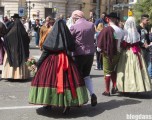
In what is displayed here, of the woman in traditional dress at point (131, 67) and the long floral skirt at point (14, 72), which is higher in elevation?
the woman in traditional dress at point (131, 67)

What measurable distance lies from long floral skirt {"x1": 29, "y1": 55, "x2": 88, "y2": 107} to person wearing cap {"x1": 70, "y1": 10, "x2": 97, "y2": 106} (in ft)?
1.50

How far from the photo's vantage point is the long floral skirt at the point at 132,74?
28.9 ft

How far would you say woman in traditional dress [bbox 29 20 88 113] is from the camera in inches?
281

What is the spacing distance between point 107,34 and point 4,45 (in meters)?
3.65

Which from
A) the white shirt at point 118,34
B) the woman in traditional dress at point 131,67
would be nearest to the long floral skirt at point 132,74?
the woman in traditional dress at point 131,67

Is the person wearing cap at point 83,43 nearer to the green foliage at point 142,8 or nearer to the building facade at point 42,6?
the green foliage at point 142,8

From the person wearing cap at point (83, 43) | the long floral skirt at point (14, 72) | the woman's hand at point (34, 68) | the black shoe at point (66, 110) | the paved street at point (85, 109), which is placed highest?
the person wearing cap at point (83, 43)

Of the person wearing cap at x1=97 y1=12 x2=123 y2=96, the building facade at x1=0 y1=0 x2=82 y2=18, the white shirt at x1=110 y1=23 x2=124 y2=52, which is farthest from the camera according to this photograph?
the building facade at x1=0 y1=0 x2=82 y2=18

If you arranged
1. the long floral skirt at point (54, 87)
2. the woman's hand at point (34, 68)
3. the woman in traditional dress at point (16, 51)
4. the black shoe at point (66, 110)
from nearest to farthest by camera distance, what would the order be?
1. the long floral skirt at point (54, 87)
2. the black shoe at point (66, 110)
3. the woman's hand at point (34, 68)
4. the woman in traditional dress at point (16, 51)

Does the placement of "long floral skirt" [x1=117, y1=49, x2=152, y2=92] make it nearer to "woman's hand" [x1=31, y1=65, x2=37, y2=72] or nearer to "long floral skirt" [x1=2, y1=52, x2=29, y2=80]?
"woman's hand" [x1=31, y1=65, x2=37, y2=72]

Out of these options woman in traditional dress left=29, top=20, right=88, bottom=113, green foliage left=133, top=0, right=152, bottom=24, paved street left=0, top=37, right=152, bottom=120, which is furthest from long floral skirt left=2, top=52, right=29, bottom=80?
green foliage left=133, top=0, right=152, bottom=24

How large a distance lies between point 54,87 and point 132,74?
7.39ft

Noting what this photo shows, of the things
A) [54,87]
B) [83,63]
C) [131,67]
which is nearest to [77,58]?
[83,63]

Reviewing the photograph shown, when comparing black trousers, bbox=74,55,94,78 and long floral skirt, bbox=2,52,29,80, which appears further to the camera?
long floral skirt, bbox=2,52,29,80
